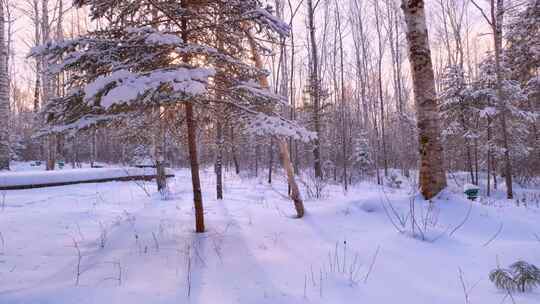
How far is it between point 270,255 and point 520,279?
2321 mm

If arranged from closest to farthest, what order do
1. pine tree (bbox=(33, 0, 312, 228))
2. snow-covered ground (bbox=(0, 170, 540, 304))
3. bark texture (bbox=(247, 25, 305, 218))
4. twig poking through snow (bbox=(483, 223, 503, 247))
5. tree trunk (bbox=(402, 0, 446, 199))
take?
snow-covered ground (bbox=(0, 170, 540, 304)) → pine tree (bbox=(33, 0, 312, 228)) → twig poking through snow (bbox=(483, 223, 503, 247)) → tree trunk (bbox=(402, 0, 446, 199)) → bark texture (bbox=(247, 25, 305, 218))

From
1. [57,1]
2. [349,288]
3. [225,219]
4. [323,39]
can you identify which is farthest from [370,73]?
[349,288]

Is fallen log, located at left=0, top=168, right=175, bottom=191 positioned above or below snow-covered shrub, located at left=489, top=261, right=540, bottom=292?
above

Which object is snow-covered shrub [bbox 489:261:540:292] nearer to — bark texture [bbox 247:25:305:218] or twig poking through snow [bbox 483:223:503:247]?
twig poking through snow [bbox 483:223:503:247]

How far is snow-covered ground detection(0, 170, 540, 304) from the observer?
2600mm

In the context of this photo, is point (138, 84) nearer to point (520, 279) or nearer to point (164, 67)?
point (164, 67)

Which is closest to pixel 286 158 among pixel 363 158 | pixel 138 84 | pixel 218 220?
pixel 218 220

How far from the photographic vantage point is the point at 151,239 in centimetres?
423

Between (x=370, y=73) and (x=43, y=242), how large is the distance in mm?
28497

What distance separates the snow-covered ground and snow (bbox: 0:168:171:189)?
13.4 ft

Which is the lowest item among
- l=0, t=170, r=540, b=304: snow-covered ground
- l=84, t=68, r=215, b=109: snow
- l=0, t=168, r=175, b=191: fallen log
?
l=0, t=170, r=540, b=304: snow-covered ground

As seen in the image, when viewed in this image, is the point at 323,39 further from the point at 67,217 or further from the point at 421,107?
the point at 67,217

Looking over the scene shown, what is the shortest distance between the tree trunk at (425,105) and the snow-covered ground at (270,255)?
0.34m

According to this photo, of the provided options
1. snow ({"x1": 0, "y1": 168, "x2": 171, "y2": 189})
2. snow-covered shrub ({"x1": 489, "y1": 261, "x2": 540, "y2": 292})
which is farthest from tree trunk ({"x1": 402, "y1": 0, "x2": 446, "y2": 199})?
snow ({"x1": 0, "y1": 168, "x2": 171, "y2": 189})
